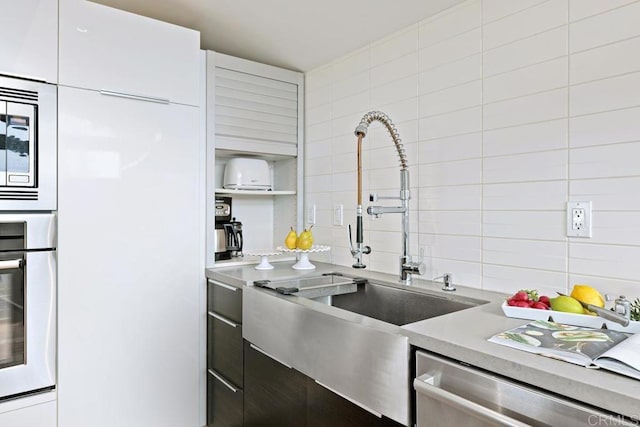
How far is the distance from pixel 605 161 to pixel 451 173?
1.92 ft

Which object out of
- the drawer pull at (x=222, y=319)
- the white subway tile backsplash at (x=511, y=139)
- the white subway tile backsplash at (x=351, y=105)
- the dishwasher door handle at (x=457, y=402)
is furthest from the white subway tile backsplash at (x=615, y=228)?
the drawer pull at (x=222, y=319)

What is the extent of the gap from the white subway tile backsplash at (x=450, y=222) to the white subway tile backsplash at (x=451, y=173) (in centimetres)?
13

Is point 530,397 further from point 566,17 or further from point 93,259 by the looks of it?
point 93,259

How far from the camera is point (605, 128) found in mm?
1322

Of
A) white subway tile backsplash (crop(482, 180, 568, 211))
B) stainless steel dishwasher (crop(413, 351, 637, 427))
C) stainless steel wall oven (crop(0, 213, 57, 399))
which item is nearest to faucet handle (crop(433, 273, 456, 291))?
white subway tile backsplash (crop(482, 180, 568, 211))

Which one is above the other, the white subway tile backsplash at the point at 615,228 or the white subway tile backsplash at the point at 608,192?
the white subway tile backsplash at the point at 608,192

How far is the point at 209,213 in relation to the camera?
221cm

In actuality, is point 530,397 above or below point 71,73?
below

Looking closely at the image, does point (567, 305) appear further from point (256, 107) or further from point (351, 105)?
point (256, 107)

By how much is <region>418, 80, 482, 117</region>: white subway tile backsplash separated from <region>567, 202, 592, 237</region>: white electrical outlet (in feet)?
1.84

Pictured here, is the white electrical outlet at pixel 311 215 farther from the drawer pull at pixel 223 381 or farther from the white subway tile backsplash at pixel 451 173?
the drawer pull at pixel 223 381

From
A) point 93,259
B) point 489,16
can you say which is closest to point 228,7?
point 489,16

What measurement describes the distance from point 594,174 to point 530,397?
0.85m

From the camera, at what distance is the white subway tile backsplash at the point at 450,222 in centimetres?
170
